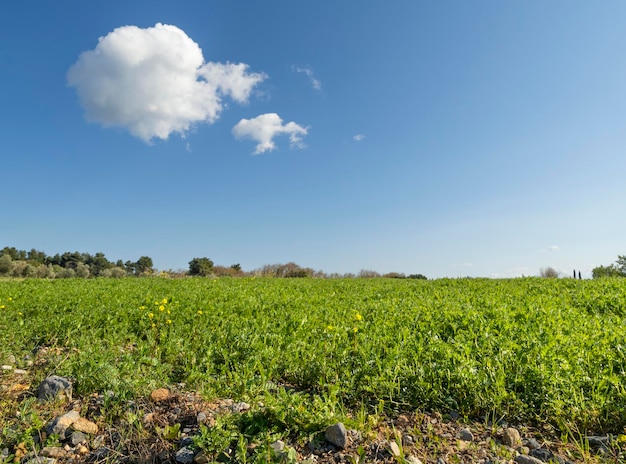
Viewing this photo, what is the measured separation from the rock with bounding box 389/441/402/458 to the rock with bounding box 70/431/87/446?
215 centimetres

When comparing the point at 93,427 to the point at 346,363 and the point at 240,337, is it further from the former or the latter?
the point at 346,363

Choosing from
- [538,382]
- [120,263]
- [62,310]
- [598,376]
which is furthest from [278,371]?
[120,263]

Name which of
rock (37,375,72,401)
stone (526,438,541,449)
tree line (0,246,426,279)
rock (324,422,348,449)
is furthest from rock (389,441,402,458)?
tree line (0,246,426,279)

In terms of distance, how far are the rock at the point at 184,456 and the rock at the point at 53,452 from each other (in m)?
0.83

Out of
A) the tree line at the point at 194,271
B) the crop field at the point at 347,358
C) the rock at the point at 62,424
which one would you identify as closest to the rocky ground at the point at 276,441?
the rock at the point at 62,424

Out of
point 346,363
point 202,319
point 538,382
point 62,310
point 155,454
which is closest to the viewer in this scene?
point 155,454

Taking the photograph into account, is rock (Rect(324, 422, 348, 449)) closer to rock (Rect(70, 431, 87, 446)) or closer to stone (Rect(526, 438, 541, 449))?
stone (Rect(526, 438, 541, 449))

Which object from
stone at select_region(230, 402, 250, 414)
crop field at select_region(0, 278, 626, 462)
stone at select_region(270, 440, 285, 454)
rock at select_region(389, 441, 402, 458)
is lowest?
rock at select_region(389, 441, 402, 458)

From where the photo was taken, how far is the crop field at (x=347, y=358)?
3.06 meters

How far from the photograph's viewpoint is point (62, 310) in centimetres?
631

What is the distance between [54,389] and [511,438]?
3.69 m

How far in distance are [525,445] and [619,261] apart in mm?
36019

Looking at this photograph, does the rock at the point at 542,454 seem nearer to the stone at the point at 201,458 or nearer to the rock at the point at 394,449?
the rock at the point at 394,449

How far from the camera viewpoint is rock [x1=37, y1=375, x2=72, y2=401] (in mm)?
3262
